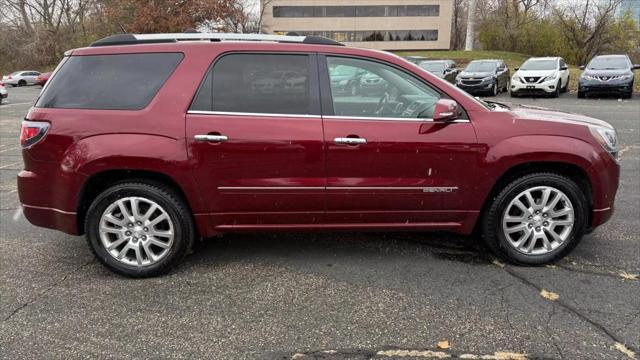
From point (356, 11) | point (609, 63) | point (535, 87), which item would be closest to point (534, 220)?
point (535, 87)

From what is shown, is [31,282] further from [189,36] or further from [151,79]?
[189,36]

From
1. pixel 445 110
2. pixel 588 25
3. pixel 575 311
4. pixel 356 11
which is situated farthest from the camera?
pixel 356 11

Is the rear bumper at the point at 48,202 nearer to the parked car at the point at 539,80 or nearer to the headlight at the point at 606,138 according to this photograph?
the headlight at the point at 606,138

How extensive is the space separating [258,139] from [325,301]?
1222mm

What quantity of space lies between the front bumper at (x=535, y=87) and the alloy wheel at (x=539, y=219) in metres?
16.3

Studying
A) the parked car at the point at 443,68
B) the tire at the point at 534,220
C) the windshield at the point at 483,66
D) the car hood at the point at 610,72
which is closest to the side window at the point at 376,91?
the tire at the point at 534,220

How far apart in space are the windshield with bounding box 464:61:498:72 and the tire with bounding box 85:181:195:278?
19.1 m

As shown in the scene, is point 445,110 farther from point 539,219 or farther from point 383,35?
point 383,35

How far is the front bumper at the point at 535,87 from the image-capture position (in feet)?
61.0

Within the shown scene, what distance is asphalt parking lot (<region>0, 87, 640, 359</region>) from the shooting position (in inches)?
118

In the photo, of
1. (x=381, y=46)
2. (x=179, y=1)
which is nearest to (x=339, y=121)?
(x=179, y=1)

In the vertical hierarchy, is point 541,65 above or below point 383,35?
below

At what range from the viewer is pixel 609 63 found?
1878cm

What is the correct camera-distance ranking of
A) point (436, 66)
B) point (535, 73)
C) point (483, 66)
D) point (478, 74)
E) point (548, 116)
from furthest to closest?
point (436, 66), point (483, 66), point (478, 74), point (535, 73), point (548, 116)
